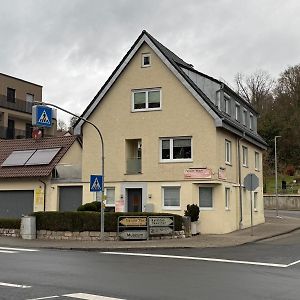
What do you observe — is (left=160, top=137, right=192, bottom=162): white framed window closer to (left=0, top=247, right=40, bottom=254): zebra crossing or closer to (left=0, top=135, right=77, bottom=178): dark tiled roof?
(left=0, top=135, right=77, bottom=178): dark tiled roof

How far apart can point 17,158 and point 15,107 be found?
24.9m

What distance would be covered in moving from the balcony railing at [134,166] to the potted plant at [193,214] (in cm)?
379

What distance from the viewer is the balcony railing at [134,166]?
28344mm

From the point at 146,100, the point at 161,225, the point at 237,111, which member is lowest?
the point at 161,225

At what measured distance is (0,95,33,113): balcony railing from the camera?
55594 mm

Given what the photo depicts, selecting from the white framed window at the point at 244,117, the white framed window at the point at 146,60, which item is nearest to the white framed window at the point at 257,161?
the white framed window at the point at 244,117

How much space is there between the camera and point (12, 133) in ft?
183

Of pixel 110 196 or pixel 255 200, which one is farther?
pixel 255 200

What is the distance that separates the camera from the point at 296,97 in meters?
72.6

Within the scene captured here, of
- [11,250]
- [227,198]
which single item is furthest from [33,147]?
[11,250]

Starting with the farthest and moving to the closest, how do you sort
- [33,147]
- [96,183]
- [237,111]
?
[33,147] → [237,111] → [96,183]

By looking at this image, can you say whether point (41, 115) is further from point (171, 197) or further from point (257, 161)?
point (257, 161)

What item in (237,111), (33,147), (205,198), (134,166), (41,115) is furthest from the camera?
(33,147)

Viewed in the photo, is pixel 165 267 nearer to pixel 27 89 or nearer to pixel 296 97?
pixel 27 89
